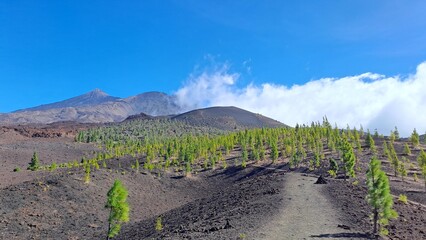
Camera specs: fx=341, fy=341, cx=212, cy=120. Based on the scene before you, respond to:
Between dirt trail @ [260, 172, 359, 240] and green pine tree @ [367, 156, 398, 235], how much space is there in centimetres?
360

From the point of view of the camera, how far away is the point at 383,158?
109 m

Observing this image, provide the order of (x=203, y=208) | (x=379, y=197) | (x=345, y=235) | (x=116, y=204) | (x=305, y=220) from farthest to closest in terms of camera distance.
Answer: (x=203, y=208) < (x=116, y=204) < (x=305, y=220) < (x=379, y=197) < (x=345, y=235)

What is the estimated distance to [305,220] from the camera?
36156 mm

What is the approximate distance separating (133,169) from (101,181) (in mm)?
21367

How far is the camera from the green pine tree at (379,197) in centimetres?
3269

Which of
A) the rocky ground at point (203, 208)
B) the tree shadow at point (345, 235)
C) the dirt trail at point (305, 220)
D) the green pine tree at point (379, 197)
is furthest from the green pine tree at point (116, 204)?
the green pine tree at point (379, 197)

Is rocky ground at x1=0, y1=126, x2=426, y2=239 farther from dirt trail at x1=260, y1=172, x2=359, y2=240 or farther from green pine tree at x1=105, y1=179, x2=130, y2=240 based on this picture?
green pine tree at x1=105, y1=179, x2=130, y2=240

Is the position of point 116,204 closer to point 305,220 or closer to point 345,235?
point 305,220

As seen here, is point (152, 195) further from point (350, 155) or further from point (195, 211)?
point (350, 155)

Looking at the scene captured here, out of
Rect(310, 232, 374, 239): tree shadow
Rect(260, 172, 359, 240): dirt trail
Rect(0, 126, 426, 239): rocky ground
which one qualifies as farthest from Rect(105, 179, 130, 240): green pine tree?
Rect(310, 232, 374, 239): tree shadow

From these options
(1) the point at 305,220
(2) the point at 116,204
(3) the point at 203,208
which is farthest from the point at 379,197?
(2) the point at 116,204

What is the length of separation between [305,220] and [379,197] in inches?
304

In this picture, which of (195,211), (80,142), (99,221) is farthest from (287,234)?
(80,142)

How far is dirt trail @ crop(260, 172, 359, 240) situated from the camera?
30.8m
